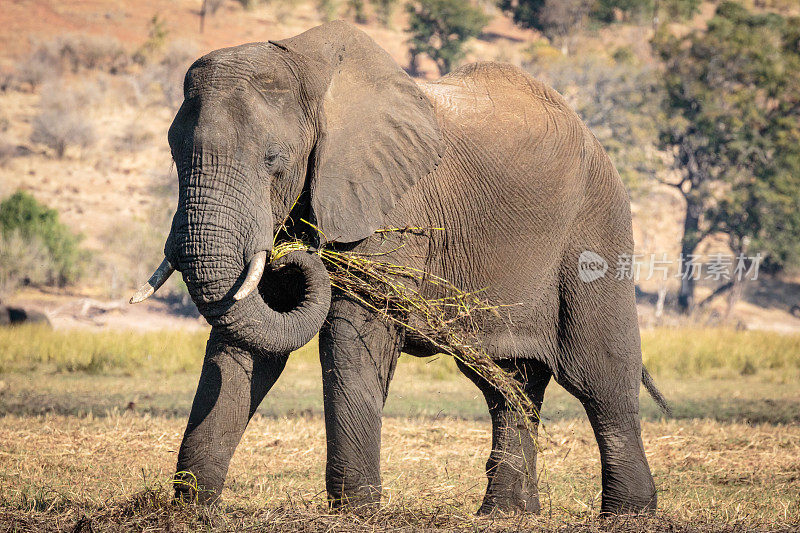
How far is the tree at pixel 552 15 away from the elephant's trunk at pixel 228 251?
39705mm

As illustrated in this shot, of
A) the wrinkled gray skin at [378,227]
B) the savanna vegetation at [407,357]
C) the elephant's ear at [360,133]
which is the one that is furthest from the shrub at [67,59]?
the elephant's ear at [360,133]

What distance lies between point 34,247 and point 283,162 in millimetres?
18390

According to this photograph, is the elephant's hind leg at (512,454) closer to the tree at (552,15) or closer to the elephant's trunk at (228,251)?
the elephant's trunk at (228,251)

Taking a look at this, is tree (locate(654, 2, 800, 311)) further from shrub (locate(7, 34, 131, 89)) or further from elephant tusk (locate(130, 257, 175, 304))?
elephant tusk (locate(130, 257, 175, 304))

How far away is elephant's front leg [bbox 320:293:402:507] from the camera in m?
4.80

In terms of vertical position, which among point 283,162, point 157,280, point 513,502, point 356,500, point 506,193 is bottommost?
point 513,502

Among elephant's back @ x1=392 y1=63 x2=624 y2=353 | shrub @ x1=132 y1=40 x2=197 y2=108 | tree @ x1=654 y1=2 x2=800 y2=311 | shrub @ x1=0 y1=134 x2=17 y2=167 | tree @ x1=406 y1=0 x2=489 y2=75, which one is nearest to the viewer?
elephant's back @ x1=392 y1=63 x2=624 y2=353

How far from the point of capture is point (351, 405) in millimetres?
4805

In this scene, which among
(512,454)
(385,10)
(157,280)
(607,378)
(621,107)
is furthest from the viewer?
(385,10)

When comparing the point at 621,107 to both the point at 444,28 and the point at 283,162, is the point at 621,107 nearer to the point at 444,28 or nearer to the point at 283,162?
the point at 444,28

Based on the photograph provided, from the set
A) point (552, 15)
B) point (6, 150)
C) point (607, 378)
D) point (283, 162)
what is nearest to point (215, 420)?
point (283, 162)

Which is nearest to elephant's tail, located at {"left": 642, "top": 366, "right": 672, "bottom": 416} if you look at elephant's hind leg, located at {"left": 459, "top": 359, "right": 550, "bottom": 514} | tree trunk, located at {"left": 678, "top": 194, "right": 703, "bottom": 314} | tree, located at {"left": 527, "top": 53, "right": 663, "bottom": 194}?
elephant's hind leg, located at {"left": 459, "top": 359, "right": 550, "bottom": 514}

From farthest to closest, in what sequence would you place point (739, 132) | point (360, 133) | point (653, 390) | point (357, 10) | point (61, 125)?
point (357, 10)
point (61, 125)
point (739, 132)
point (653, 390)
point (360, 133)

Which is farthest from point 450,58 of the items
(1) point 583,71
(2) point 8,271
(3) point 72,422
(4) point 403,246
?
(4) point 403,246
